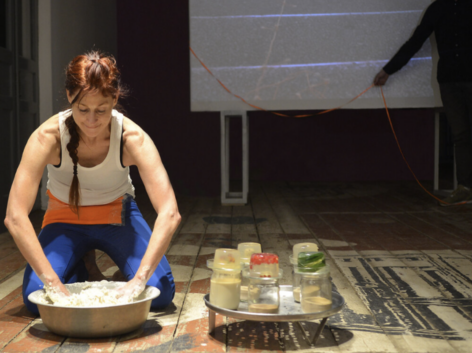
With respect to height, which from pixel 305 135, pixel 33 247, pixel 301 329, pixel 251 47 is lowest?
pixel 301 329

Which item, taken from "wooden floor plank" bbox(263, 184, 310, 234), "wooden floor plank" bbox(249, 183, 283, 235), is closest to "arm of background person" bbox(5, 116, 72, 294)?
"wooden floor plank" bbox(249, 183, 283, 235)

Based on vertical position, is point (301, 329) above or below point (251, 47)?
below

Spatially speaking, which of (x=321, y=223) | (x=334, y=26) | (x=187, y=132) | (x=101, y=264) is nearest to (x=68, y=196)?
(x=101, y=264)

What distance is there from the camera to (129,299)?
1.27m

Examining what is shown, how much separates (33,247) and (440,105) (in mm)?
3240

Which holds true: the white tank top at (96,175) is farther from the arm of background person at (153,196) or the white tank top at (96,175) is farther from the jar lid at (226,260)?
the jar lid at (226,260)

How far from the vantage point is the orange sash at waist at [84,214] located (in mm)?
1606

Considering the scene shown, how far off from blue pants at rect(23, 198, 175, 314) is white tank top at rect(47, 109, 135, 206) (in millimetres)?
82

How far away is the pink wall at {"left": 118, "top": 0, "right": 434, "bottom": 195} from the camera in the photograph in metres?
5.66

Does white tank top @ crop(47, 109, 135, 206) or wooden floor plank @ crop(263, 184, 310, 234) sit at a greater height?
white tank top @ crop(47, 109, 135, 206)

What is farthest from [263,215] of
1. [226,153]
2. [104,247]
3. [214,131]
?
[214,131]

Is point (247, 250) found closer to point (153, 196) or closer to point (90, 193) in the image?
point (153, 196)

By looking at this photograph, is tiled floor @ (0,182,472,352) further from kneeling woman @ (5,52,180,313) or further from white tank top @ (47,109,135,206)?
white tank top @ (47,109,135,206)

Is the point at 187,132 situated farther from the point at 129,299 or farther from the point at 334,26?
the point at 129,299
